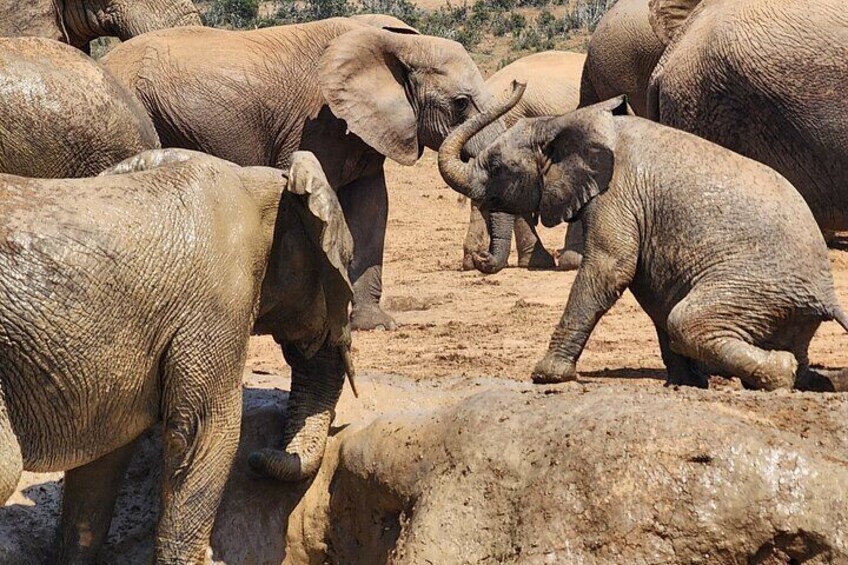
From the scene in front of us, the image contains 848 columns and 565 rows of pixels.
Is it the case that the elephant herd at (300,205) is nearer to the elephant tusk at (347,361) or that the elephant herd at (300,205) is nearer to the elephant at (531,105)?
the elephant tusk at (347,361)

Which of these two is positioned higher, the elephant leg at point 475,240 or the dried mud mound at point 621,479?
the dried mud mound at point 621,479

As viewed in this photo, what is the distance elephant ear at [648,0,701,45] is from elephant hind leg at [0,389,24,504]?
558cm

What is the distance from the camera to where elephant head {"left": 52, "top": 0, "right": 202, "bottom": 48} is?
10047 mm

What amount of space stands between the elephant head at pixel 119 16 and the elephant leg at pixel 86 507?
14.6 ft

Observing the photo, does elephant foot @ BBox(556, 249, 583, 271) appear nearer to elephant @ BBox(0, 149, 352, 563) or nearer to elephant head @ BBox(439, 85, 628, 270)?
elephant head @ BBox(439, 85, 628, 270)

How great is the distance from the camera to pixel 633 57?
12.8m

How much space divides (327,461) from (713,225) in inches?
72.8

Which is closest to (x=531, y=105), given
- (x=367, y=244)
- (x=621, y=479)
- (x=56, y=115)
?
(x=367, y=244)

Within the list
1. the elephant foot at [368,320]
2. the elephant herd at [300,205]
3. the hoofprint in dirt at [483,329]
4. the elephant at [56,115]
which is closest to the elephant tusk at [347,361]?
the elephant herd at [300,205]

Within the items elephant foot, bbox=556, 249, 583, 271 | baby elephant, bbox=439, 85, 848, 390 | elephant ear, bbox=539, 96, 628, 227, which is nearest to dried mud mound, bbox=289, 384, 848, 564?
baby elephant, bbox=439, 85, 848, 390

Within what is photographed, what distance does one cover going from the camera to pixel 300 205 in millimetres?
5797

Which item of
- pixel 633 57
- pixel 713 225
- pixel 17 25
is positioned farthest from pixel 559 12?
pixel 713 225

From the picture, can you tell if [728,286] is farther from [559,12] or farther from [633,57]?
[559,12]

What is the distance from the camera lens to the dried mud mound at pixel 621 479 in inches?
182
